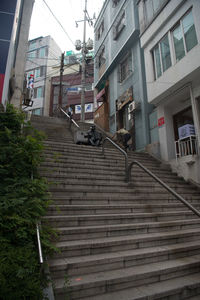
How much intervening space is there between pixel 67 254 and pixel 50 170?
9.24ft

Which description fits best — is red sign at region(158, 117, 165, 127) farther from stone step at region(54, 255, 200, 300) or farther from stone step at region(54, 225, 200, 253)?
stone step at region(54, 255, 200, 300)

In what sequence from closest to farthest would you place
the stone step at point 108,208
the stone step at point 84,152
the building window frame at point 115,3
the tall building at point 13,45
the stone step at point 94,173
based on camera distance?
the stone step at point 108,208 < the stone step at point 94,173 < the tall building at point 13,45 < the stone step at point 84,152 < the building window frame at point 115,3

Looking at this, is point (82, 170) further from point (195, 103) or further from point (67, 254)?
point (195, 103)

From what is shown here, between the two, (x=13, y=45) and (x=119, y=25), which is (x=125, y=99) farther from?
(x=13, y=45)

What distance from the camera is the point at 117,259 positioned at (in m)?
3.13

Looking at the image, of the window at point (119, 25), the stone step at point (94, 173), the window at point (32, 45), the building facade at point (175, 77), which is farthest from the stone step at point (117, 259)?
the window at point (32, 45)

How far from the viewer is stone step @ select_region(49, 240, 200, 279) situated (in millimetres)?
2826

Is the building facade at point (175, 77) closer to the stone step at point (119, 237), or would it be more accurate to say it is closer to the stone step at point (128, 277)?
the stone step at point (119, 237)

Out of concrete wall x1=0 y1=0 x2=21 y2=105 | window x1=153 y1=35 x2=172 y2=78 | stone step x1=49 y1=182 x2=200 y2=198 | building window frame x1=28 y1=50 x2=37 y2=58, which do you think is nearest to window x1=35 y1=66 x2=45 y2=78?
building window frame x1=28 y1=50 x2=37 y2=58

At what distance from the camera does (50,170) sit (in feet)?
18.3

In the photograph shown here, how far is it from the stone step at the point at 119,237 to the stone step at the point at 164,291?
737 millimetres

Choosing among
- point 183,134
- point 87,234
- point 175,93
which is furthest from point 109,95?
point 87,234

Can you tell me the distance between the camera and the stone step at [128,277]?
101 inches

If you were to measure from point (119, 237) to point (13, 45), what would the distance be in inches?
315
